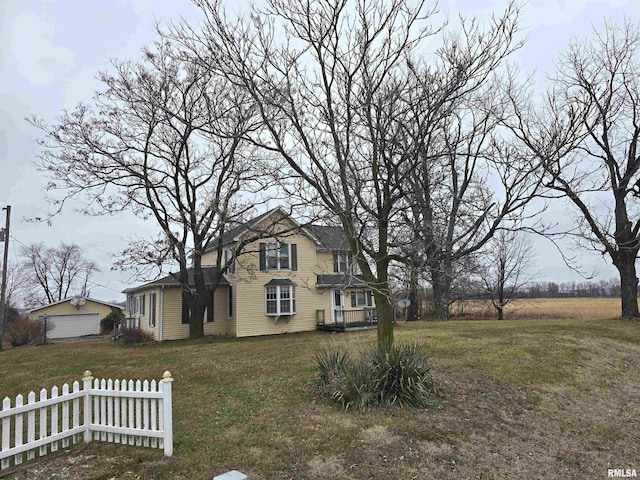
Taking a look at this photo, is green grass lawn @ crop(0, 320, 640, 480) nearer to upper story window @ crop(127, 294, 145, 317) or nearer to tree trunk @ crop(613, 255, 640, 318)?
tree trunk @ crop(613, 255, 640, 318)

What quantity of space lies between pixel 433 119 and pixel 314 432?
5.81 m

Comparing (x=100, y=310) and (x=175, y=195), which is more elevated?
(x=175, y=195)

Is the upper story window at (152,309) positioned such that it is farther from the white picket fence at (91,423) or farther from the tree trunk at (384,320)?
the tree trunk at (384,320)

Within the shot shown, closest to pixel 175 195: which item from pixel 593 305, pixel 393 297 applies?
pixel 393 297

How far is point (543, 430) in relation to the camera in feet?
19.7

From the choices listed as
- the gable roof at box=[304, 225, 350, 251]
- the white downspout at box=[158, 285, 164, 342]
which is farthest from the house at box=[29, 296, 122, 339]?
the gable roof at box=[304, 225, 350, 251]

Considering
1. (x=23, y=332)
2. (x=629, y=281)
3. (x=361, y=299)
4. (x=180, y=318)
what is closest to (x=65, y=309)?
(x=23, y=332)

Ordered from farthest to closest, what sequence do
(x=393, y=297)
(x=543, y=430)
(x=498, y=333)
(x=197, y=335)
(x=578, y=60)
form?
(x=197, y=335) → (x=578, y=60) → (x=498, y=333) → (x=393, y=297) → (x=543, y=430)

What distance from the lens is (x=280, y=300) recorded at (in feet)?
68.9

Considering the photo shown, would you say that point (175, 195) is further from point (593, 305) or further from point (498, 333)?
point (593, 305)

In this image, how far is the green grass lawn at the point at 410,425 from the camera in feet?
15.5

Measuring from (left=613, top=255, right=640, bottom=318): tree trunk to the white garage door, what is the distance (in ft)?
118

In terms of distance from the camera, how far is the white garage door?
29.8m

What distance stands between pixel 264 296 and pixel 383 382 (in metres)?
14.7
